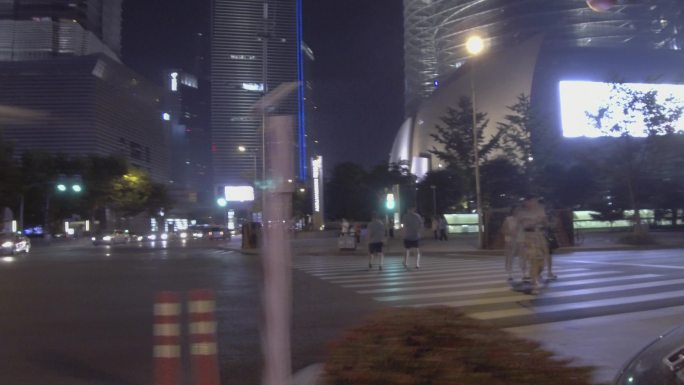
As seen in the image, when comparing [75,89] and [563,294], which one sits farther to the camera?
[75,89]

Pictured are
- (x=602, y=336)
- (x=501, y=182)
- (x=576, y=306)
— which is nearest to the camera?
(x=602, y=336)

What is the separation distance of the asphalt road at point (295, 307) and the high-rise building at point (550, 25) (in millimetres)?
80402

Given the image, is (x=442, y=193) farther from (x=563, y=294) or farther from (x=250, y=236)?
(x=563, y=294)

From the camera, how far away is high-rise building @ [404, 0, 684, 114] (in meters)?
99.8

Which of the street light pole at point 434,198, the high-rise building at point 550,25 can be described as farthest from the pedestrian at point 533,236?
the high-rise building at point 550,25

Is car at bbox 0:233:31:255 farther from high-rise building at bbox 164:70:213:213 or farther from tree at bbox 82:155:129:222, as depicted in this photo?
high-rise building at bbox 164:70:213:213

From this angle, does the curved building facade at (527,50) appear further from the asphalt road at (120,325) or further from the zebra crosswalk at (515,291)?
the asphalt road at (120,325)

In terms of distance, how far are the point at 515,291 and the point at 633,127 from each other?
26.6m

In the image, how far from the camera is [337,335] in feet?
30.5

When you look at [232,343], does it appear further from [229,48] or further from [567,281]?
[229,48]

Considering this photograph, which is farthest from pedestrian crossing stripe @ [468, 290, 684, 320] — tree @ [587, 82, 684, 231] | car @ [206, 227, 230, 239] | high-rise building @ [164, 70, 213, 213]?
high-rise building @ [164, 70, 213, 213]

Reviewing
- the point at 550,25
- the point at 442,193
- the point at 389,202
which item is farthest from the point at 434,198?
the point at 550,25

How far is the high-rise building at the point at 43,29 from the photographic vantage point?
125 m

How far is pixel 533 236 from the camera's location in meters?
13.2
